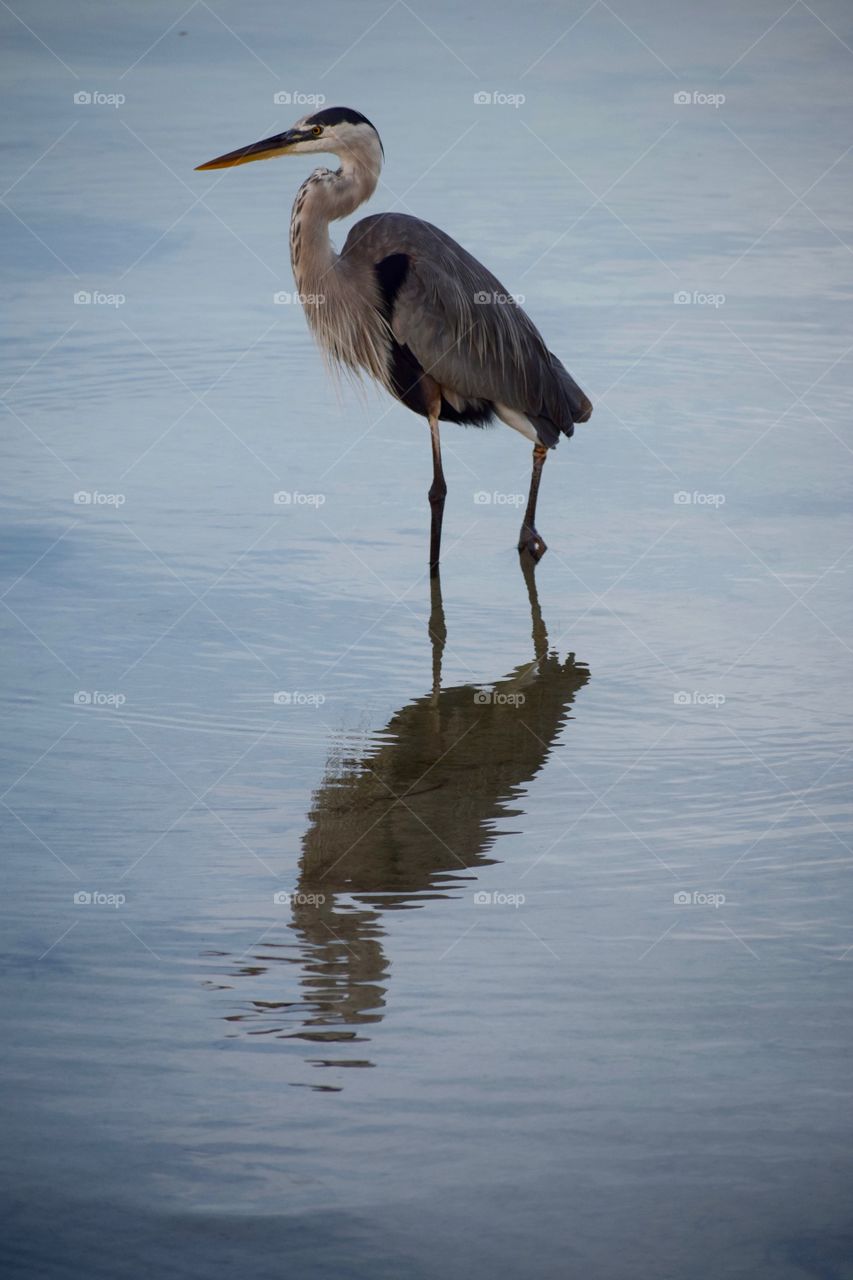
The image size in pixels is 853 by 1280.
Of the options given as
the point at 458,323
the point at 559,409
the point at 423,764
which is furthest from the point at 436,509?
the point at 423,764

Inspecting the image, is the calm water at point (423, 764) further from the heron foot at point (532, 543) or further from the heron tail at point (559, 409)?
the heron tail at point (559, 409)

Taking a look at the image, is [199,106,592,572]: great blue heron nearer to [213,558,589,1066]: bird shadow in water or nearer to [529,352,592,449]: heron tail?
[529,352,592,449]: heron tail

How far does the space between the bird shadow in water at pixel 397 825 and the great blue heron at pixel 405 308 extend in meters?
1.60

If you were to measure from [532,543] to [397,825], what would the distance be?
331cm

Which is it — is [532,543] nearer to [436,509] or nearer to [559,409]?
[436,509]

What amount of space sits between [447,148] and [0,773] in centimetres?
1160

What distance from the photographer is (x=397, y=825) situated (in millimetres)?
5852

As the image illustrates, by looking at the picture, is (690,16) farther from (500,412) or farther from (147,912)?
(147,912)

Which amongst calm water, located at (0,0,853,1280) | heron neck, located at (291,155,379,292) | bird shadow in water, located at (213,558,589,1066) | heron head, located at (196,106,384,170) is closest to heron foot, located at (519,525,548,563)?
calm water, located at (0,0,853,1280)

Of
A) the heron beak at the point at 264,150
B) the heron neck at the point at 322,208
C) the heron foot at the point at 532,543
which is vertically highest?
the heron beak at the point at 264,150

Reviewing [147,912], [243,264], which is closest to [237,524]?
[147,912]

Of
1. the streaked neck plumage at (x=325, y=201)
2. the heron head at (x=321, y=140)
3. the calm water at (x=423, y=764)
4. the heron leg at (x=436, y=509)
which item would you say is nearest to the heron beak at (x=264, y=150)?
the heron head at (x=321, y=140)

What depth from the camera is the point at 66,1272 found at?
3.56 m

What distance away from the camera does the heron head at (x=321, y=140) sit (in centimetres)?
853
